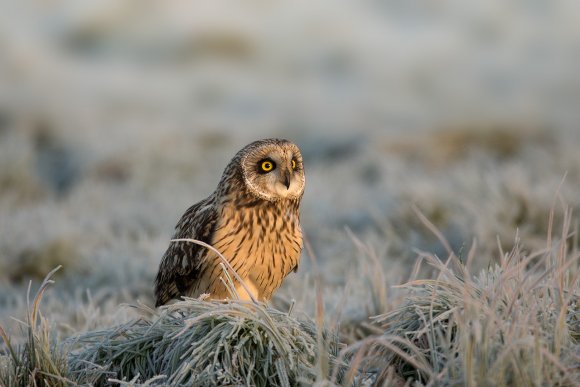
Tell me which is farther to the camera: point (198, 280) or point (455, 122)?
point (455, 122)

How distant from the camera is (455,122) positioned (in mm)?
16609

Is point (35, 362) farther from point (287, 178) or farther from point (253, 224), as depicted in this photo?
point (287, 178)

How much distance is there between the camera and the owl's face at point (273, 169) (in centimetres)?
352

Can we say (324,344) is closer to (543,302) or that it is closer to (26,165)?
(543,302)

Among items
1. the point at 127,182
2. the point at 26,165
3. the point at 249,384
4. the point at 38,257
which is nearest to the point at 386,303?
the point at 249,384

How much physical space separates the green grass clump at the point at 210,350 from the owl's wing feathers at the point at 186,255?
62cm

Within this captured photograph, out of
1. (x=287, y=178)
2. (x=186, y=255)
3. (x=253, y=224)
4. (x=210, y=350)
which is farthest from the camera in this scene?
(x=186, y=255)

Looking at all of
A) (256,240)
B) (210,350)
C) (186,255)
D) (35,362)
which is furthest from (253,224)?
(35,362)

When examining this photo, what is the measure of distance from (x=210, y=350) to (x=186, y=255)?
0.96 m

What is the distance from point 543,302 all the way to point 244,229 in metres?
1.44

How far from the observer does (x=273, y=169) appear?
11.7 ft

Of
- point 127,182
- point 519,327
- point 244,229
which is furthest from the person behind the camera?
point 127,182

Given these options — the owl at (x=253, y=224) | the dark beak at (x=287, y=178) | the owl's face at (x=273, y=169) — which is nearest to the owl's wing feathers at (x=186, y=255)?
the owl at (x=253, y=224)

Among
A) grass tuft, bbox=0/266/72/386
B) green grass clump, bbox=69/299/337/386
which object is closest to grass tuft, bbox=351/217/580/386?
green grass clump, bbox=69/299/337/386
